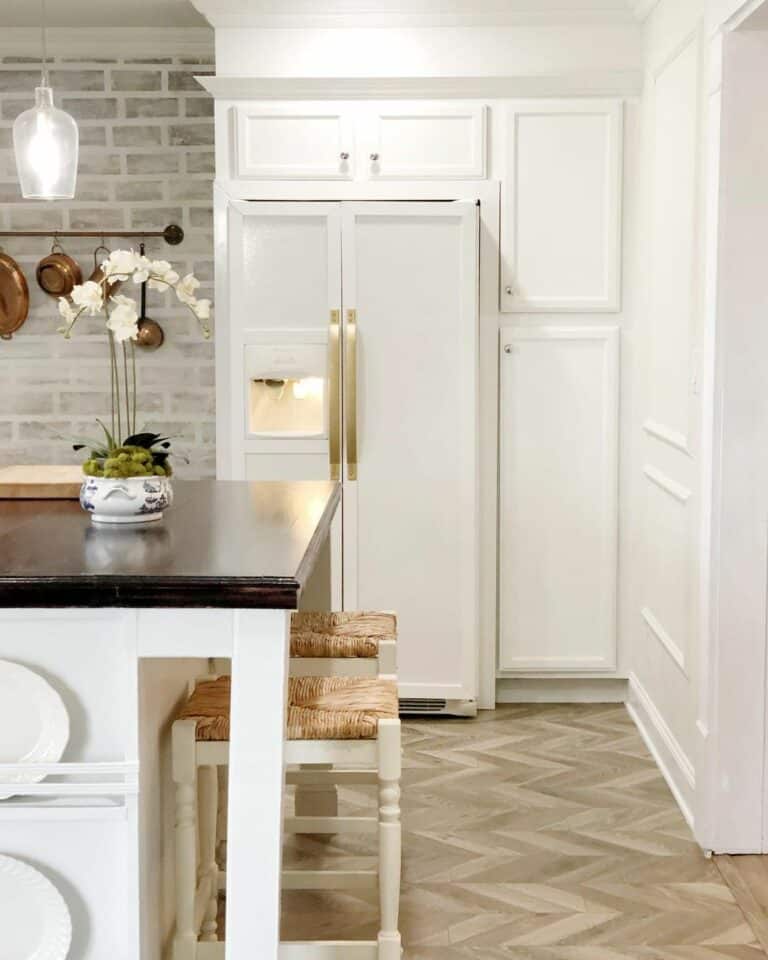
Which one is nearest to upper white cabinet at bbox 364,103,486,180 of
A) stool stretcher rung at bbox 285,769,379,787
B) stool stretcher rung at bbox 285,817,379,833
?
stool stretcher rung at bbox 285,769,379,787

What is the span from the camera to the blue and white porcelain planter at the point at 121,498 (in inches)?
106

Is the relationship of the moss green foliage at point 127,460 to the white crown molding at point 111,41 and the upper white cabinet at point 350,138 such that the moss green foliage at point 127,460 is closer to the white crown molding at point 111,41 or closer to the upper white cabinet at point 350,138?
the upper white cabinet at point 350,138

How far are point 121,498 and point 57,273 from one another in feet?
9.18

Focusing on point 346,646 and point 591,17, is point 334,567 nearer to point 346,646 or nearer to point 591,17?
point 346,646

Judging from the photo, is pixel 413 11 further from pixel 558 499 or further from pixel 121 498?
pixel 121 498

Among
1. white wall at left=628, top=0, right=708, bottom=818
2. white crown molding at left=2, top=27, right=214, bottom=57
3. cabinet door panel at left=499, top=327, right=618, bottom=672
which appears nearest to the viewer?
white wall at left=628, top=0, right=708, bottom=818

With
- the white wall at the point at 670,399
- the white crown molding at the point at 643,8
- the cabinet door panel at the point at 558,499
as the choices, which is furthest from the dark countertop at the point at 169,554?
the white crown molding at the point at 643,8

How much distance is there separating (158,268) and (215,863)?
54.4 inches

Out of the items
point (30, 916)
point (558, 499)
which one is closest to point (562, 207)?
point (558, 499)

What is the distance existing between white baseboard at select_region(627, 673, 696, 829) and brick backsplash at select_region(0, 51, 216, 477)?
2.02 metres

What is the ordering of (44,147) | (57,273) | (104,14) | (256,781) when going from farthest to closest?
(57,273), (104,14), (44,147), (256,781)

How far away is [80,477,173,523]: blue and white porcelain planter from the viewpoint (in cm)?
268

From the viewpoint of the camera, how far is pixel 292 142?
4.55 metres

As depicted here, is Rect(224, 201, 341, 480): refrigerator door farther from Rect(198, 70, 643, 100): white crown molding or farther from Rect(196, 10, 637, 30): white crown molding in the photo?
Rect(196, 10, 637, 30): white crown molding
